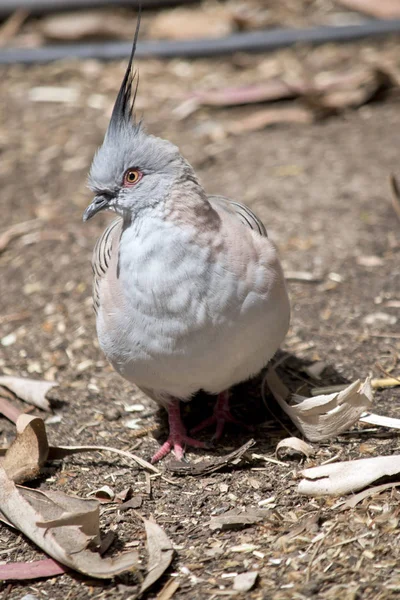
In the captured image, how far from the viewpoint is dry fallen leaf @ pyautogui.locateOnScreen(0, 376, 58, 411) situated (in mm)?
4551

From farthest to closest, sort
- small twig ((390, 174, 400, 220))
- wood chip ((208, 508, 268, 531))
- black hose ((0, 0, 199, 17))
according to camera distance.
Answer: black hose ((0, 0, 199, 17)), small twig ((390, 174, 400, 220)), wood chip ((208, 508, 268, 531))

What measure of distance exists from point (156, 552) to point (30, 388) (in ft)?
5.12

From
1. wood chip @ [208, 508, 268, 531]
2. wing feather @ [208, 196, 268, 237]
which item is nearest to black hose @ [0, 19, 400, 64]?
wing feather @ [208, 196, 268, 237]

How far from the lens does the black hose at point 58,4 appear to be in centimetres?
913

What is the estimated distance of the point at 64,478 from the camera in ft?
13.3

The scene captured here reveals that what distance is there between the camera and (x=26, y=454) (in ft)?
13.1

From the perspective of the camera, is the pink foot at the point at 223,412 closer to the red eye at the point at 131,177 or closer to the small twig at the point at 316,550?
the small twig at the point at 316,550

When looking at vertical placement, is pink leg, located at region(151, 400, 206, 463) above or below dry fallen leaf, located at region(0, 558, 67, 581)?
below

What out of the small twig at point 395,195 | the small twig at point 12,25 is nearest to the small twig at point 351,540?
the small twig at point 395,195

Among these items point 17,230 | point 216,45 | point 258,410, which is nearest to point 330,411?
point 258,410

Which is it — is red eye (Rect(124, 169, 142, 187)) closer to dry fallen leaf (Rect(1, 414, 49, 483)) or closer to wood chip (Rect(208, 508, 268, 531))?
dry fallen leaf (Rect(1, 414, 49, 483))

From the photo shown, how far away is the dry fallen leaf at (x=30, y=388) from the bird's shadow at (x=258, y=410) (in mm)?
612

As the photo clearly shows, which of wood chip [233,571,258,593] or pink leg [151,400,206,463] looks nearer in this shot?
wood chip [233,571,258,593]

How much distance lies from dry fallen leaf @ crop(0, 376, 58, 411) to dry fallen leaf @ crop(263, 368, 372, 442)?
132cm
